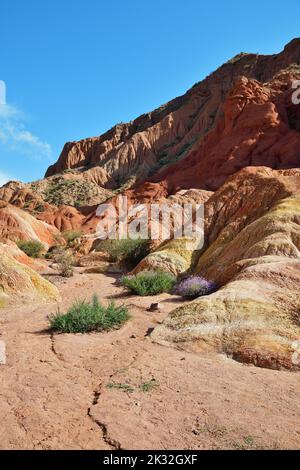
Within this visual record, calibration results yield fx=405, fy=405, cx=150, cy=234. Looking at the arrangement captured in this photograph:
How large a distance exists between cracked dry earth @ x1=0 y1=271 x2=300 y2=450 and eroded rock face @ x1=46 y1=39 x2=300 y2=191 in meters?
27.5

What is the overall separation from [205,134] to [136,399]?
166 ft

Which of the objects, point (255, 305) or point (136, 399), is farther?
point (255, 305)

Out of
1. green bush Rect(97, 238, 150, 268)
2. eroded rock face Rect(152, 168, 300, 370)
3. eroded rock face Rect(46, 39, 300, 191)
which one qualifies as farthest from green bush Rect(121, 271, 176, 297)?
eroded rock face Rect(46, 39, 300, 191)

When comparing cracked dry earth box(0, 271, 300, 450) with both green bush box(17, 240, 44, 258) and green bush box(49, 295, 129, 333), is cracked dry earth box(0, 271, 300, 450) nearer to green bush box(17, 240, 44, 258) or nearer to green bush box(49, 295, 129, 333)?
green bush box(49, 295, 129, 333)

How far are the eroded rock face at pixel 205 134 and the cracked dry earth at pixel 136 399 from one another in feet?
90.2

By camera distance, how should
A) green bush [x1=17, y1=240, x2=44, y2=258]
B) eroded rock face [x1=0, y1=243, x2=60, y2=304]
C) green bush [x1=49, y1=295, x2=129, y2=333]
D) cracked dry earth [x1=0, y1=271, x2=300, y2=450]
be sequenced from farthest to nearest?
green bush [x1=17, y1=240, x2=44, y2=258], eroded rock face [x1=0, y1=243, x2=60, y2=304], green bush [x1=49, y1=295, x2=129, y2=333], cracked dry earth [x1=0, y1=271, x2=300, y2=450]

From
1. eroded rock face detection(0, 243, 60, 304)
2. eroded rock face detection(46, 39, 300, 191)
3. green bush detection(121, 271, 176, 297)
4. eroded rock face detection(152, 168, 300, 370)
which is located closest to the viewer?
eroded rock face detection(152, 168, 300, 370)

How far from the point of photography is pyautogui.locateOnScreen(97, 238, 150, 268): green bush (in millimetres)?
17125

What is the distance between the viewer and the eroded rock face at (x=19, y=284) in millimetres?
8750

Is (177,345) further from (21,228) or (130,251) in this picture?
(21,228)

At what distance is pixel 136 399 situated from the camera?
3709 millimetres

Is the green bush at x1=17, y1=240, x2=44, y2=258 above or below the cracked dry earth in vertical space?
above

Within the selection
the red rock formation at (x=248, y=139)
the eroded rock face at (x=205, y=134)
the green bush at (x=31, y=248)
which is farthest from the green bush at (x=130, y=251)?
the eroded rock face at (x=205, y=134)

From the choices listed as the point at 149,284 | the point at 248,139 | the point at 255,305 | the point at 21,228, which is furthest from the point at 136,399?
the point at 248,139
